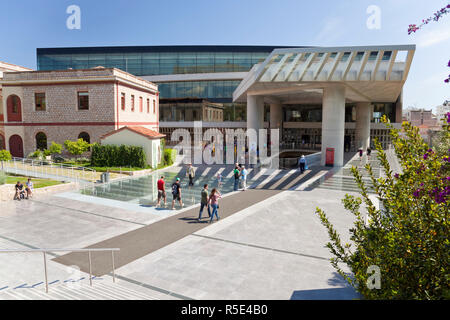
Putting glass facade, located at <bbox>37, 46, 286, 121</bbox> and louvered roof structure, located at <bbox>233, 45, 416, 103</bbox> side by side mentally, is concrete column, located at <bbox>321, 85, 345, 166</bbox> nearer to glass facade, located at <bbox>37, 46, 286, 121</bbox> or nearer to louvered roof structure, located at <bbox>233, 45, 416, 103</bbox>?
louvered roof structure, located at <bbox>233, 45, 416, 103</bbox>

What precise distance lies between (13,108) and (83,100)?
296 inches

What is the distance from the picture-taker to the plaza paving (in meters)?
7.68

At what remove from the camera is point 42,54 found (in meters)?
65.3

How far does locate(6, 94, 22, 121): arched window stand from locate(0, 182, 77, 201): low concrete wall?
16420 mm

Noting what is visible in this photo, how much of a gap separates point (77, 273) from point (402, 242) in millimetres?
7722

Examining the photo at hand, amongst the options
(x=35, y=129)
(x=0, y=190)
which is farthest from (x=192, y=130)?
(x=0, y=190)

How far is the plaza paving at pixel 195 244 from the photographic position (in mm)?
7679

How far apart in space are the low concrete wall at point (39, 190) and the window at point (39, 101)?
14.7 meters

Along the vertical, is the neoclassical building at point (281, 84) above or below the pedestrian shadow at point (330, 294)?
above

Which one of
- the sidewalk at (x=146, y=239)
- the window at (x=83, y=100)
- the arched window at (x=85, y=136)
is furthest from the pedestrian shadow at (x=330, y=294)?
the window at (x=83, y=100)

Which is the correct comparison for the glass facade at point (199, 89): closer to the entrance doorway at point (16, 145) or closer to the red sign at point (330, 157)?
the entrance doorway at point (16, 145)

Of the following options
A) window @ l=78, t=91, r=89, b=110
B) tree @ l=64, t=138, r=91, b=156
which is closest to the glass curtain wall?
window @ l=78, t=91, r=89, b=110

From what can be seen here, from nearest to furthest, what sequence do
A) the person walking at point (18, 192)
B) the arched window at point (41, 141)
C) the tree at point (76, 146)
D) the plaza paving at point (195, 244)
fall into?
1. the plaza paving at point (195, 244)
2. the person walking at point (18, 192)
3. the tree at point (76, 146)
4. the arched window at point (41, 141)
